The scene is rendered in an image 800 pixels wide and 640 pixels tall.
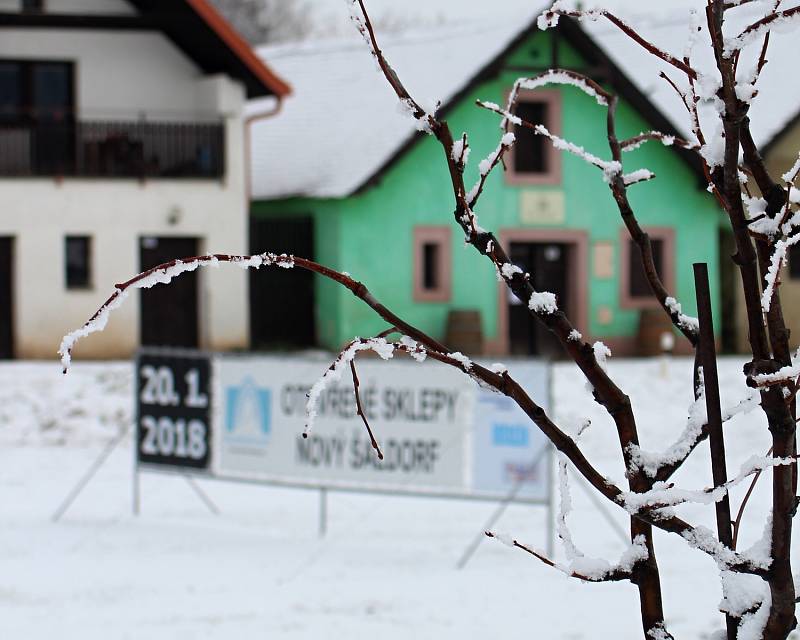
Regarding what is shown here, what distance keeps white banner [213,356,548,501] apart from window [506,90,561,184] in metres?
15.4

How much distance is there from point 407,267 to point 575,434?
24800 mm

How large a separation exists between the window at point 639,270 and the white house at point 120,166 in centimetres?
717

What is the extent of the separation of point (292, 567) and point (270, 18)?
55.7 m

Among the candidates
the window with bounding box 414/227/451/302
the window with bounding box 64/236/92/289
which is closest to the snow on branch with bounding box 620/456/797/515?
the window with bounding box 64/236/92/289

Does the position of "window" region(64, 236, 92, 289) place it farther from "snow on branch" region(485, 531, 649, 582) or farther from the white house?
"snow on branch" region(485, 531, 649, 582)

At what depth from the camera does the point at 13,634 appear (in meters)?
8.89

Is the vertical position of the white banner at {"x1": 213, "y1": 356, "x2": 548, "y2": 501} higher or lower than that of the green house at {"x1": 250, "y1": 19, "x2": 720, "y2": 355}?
lower

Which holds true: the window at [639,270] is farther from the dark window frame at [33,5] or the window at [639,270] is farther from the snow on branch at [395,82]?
the snow on branch at [395,82]

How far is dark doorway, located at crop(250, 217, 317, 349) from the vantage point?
2819 cm

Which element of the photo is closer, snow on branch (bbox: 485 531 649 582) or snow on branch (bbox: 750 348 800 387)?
snow on branch (bbox: 750 348 800 387)

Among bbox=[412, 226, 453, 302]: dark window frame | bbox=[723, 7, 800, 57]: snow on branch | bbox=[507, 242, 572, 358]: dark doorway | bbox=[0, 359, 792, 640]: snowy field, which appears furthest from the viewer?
bbox=[507, 242, 572, 358]: dark doorway

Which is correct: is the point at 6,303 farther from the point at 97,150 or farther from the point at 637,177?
the point at 637,177

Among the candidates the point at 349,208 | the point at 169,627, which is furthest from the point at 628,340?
the point at 169,627

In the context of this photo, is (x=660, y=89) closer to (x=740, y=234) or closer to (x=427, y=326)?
(x=427, y=326)
